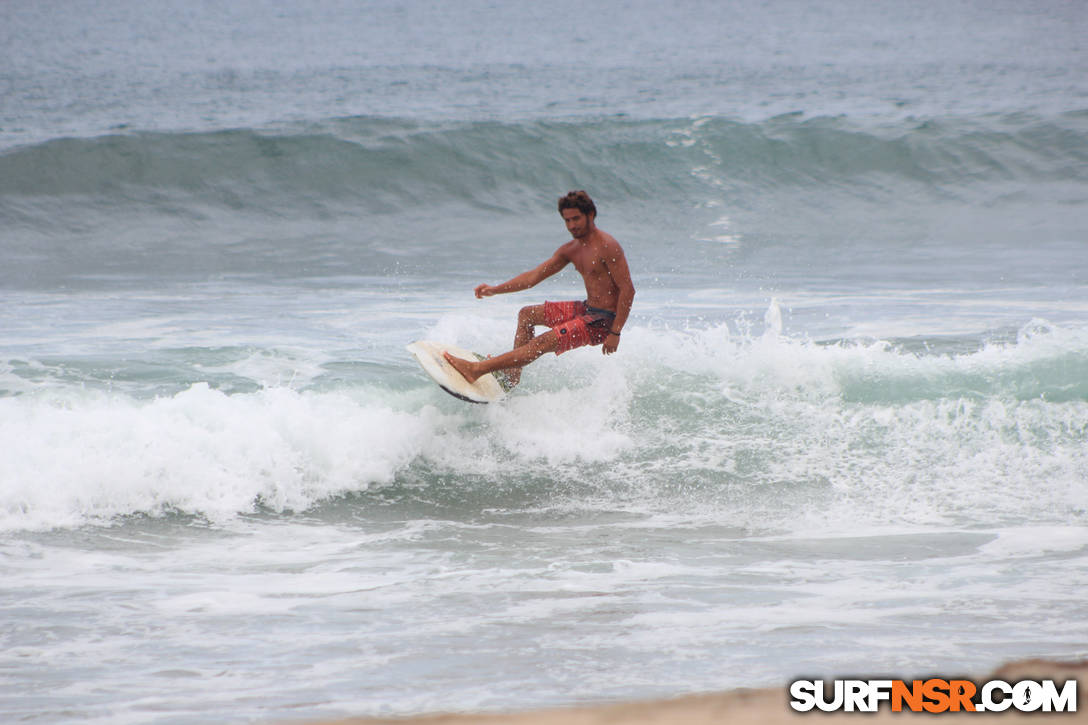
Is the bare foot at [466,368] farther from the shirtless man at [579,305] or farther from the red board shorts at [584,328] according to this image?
the red board shorts at [584,328]

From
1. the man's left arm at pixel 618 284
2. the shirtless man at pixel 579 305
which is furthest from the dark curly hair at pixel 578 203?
the man's left arm at pixel 618 284

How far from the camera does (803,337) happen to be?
33.6 feet

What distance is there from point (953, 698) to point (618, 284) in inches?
170

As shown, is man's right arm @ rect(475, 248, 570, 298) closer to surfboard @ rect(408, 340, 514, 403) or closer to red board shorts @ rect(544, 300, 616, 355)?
red board shorts @ rect(544, 300, 616, 355)

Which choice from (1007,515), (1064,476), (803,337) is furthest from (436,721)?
(803,337)

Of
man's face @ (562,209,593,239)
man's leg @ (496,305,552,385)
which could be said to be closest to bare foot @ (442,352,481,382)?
man's leg @ (496,305,552,385)

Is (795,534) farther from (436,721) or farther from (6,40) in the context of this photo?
(6,40)

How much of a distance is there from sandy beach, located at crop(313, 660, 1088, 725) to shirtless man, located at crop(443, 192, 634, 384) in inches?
160

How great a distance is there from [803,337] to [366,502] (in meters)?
4.95

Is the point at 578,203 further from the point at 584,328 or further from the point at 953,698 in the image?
the point at 953,698

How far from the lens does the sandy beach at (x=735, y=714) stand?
2.67 meters

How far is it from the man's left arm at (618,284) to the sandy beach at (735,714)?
13.3 feet

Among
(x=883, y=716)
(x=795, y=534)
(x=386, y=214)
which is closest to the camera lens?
(x=883, y=716)

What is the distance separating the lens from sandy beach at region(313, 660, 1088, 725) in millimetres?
2668
